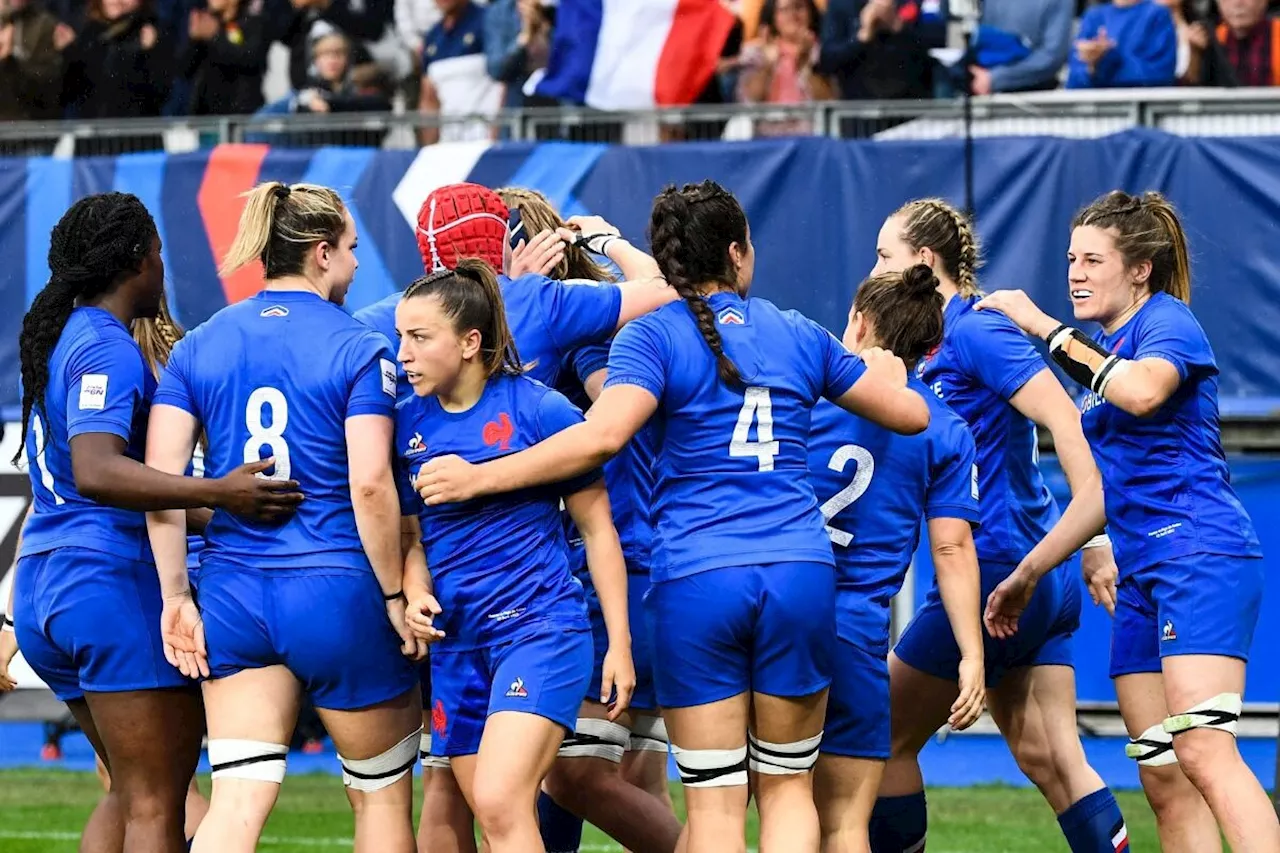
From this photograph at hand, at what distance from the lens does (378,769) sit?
4.84m

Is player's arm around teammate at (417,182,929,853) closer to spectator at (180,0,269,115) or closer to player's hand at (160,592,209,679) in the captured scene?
player's hand at (160,592,209,679)

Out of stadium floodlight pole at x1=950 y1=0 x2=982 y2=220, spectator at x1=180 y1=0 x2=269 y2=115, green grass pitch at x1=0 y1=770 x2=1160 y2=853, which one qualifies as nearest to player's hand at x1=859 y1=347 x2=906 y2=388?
green grass pitch at x1=0 y1=770 x2=1160 y2=853

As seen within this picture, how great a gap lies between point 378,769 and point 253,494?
832 mm

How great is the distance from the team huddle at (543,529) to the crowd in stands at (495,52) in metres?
4.84

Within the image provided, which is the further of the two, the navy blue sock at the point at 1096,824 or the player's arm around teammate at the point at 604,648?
the navy blue sock at the point at 1096,824

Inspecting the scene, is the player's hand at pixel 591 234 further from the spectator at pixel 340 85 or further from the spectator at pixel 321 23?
the spectator at pixel 321 23

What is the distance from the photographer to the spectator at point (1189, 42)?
34.2 feet

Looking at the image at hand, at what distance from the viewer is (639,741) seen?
5945mm

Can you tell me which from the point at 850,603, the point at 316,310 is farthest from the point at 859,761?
the point at 316,310

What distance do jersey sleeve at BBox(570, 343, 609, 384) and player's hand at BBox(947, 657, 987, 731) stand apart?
145 cm

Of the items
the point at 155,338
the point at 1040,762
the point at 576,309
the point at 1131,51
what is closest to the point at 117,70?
the point at 1131,51

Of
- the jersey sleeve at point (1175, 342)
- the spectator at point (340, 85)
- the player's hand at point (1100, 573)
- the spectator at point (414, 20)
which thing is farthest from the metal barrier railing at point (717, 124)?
the jersey sleeve at point (1175, 342)

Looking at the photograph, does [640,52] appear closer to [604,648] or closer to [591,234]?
[591,234]

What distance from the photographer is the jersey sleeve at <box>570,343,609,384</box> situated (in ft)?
Result: 18.2
